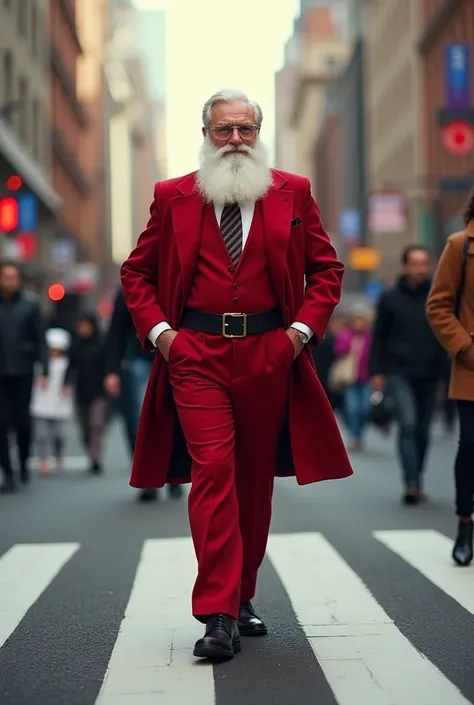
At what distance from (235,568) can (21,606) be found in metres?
1.61

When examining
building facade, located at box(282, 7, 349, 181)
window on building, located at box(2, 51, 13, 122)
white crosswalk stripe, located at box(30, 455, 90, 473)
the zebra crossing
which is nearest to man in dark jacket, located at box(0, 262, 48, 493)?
white crosswalk stripe, located at box(30, 455, 90, 473)

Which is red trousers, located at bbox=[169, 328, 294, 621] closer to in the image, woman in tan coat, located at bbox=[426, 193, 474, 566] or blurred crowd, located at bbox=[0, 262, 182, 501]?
woman in tan coat, located at bbox=[426, 193, 474, 566]

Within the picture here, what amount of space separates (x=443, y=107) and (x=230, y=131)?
37.0 metres

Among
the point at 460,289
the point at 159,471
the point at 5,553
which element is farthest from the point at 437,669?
the point at 5,553

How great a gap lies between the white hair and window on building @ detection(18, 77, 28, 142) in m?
34.3

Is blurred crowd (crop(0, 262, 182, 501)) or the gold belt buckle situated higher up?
the gold belt buckle

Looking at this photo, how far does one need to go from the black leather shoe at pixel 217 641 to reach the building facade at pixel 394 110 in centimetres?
4262

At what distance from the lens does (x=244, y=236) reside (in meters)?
5.20

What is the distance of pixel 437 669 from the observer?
4688 millimetres

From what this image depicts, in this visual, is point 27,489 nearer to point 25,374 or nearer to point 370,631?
point 25,374

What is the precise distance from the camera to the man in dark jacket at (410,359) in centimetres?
1039

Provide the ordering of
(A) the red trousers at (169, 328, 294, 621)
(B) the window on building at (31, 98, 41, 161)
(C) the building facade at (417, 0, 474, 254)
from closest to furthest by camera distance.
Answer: (A) the red trousers at (169, 328, 294, 621)
(C) the building facade at (417, 0, 474, 254)
(B) the window on building at (31, 98, 41, 161)

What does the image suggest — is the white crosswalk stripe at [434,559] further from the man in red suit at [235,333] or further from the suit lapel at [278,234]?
the suit lapel at [278,234]

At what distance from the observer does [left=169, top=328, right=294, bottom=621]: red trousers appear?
4910 mm
